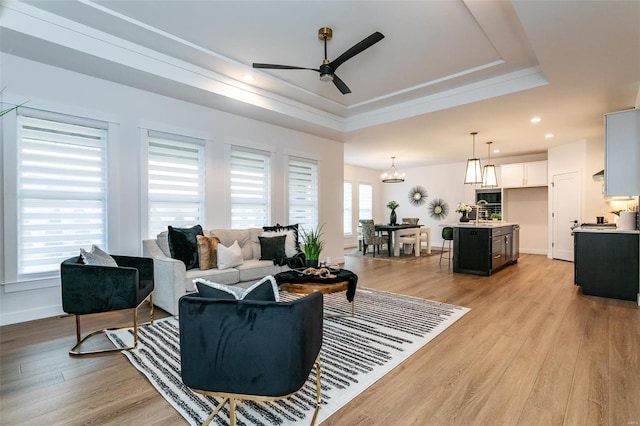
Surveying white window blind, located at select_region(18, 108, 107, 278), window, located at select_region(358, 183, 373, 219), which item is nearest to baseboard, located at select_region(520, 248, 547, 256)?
window, located at select_region(358, 183, 373, 219)

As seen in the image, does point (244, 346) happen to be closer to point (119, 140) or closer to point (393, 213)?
point (119, 140)

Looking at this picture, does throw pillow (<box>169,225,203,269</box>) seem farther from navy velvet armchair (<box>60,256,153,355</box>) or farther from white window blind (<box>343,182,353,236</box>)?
white window blind (<box>343,182,353,236</box>)

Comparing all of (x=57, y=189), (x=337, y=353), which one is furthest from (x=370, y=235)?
(x=57, y=189)

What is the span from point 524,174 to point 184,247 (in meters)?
8.39

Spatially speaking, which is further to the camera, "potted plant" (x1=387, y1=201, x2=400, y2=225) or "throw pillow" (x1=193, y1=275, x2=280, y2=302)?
"potted plant" (x1=387, y1=201, x2=400, y2=225)

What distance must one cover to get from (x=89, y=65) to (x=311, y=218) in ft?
13.7

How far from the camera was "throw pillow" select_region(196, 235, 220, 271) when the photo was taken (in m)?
3.84

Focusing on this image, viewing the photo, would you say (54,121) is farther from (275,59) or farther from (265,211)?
(265,211)

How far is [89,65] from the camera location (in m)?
3.42

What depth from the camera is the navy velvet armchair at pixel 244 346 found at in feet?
4.67

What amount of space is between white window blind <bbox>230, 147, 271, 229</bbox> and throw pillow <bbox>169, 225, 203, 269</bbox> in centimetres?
119

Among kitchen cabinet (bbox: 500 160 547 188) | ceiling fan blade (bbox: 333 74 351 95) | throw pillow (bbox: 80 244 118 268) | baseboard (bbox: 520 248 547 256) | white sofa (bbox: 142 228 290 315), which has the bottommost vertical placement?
baseboard (bbox: 520 248 547 256)

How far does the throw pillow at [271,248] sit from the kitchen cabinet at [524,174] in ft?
22.6

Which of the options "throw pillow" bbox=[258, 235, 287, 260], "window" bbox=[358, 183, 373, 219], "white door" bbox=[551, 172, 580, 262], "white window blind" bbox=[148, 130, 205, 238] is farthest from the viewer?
"window" bbox=[358, 183, 373, 219]
